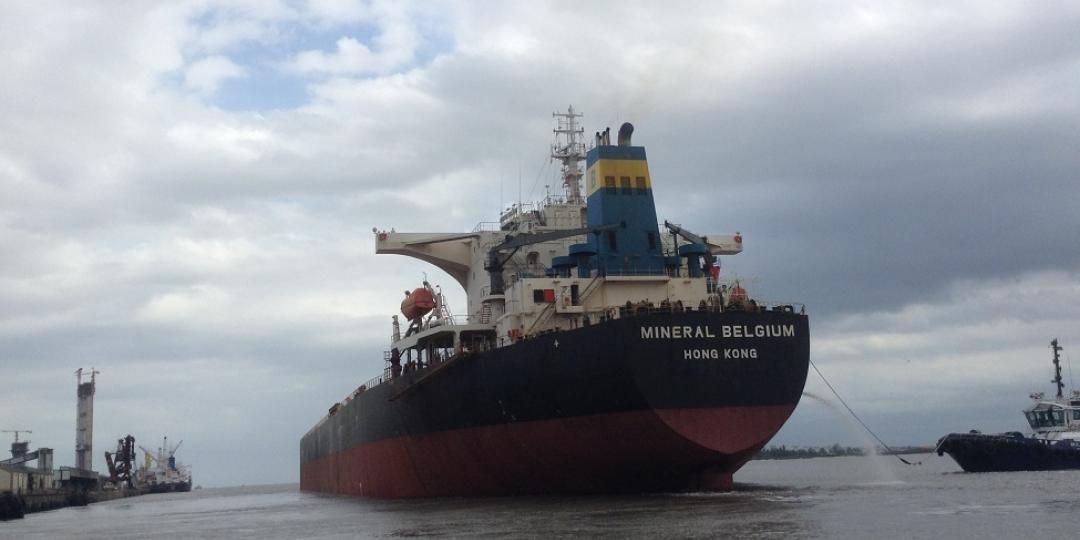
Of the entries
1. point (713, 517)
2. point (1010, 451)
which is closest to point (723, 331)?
point (713, 517)

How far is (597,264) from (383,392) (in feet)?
31.1

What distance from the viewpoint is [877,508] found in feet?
65.5

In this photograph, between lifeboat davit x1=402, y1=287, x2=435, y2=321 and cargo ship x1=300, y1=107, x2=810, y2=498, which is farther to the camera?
lifeboat davit x1=402, y1=287, x2=435, y2=321

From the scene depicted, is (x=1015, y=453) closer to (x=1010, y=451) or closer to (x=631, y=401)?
(x=1010, y=451)

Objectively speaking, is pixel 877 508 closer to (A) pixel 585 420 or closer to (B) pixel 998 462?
(A) pixel 585 420

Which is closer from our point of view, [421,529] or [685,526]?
[685,526]

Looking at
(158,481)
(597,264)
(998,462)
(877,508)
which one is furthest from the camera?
(158,481)

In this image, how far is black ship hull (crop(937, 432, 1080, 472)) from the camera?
36.8m

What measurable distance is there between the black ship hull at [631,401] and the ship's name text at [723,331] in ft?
0.07

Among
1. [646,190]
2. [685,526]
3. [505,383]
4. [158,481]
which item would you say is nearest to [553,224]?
[646,190]

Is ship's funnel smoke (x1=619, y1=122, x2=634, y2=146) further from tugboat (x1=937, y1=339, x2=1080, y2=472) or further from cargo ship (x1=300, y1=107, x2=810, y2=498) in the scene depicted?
tugboat (x1=937, y1=339, x2=1080, y2=472)

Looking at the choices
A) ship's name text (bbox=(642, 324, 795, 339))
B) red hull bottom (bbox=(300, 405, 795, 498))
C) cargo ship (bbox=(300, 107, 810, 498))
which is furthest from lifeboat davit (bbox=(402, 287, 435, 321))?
ship's name text (bbox=(642, 324, 795, 339))

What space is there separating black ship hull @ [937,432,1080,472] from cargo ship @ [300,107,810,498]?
11130mm

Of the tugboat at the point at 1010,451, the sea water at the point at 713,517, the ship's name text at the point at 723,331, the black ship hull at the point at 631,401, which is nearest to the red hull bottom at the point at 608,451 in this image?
the black ship hull at the point at 631,401
